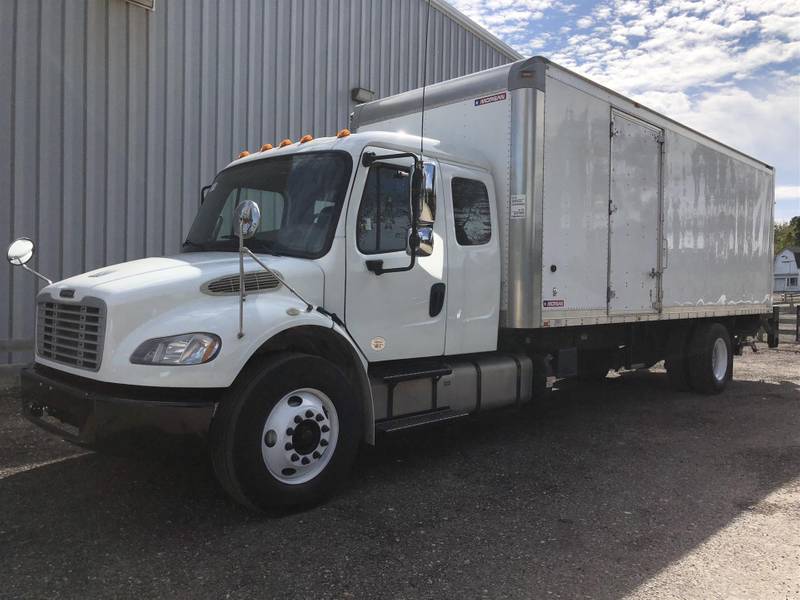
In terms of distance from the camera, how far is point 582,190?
6.00 metres

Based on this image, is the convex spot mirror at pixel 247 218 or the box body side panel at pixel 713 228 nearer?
the convex spot mirror at pixel 247 218

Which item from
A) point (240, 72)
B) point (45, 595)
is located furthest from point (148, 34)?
point (45, 595)

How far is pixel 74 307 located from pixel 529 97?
3917mm

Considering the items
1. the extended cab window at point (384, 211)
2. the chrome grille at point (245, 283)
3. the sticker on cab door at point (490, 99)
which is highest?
the sticker on cab door at point (490, 99)

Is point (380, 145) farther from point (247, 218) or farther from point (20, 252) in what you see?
point (20, 252)

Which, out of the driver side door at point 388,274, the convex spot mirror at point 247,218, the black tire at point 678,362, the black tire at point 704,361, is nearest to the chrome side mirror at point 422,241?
the driver side door at point 388,274

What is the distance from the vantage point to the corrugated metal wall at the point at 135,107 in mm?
7328

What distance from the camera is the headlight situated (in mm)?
3422

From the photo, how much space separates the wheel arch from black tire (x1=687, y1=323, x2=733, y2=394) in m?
5.84

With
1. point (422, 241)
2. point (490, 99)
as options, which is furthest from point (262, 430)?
point (490, 99)

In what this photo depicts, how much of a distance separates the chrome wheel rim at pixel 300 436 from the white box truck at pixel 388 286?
0.04ft

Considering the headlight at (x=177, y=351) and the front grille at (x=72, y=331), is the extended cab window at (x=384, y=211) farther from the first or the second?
the front grille at (x=72, y=331)

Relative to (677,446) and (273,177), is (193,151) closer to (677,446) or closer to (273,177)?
(273,177)

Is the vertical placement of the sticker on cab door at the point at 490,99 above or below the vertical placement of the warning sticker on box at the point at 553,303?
above
